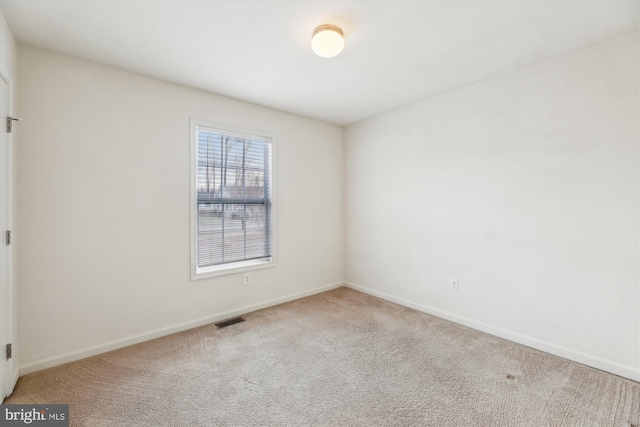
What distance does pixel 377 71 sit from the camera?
258cm

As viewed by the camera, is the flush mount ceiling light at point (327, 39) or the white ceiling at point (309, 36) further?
the flush mount ceiling light at point (327, 39)

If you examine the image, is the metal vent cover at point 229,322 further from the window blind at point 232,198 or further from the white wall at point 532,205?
the white wall at point 532,205

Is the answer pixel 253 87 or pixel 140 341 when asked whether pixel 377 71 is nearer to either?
pixel 253 87

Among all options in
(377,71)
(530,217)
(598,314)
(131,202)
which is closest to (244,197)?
(131,202)

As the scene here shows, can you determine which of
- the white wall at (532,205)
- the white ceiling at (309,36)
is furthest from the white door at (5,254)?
the white wall at (532,205)

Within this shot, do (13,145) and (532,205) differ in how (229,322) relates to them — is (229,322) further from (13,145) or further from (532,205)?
(532,205)

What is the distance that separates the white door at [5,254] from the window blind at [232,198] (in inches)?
54.3

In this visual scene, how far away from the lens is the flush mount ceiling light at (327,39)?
1917 millimetres

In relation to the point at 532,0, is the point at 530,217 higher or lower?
lower

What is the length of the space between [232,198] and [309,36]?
1900 millimetres

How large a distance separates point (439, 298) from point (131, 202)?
3.28 m

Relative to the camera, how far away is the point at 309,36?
206 centimetres

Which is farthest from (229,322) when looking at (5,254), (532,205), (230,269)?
(532,205)

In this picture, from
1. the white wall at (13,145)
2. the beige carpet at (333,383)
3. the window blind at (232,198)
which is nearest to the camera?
the beige carpet at (333,383)
